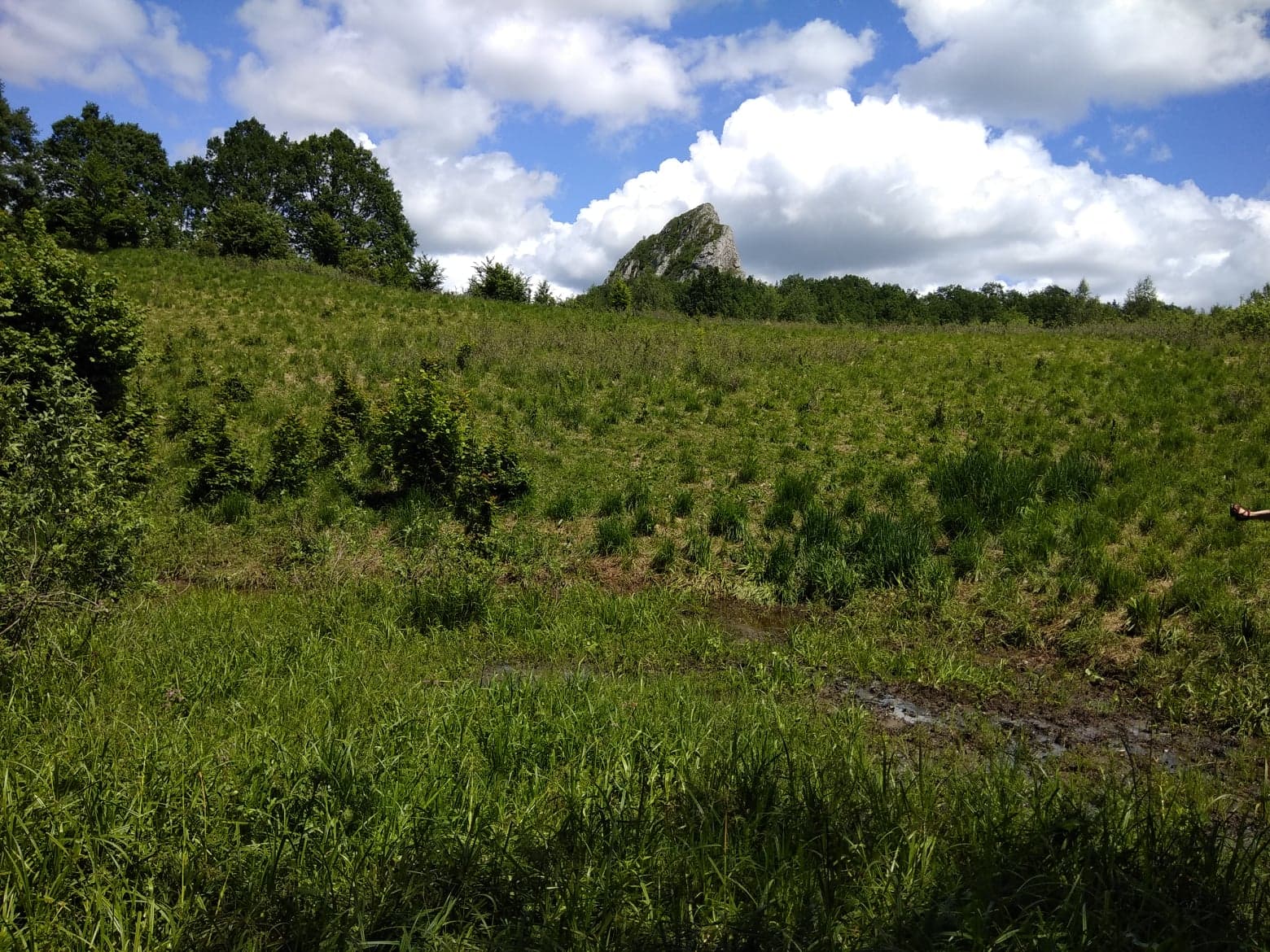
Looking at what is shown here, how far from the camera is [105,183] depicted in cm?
2920

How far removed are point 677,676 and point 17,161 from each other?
Result: 6337 centimetres

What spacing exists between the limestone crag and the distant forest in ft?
105

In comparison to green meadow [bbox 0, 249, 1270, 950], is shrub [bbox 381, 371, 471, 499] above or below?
above

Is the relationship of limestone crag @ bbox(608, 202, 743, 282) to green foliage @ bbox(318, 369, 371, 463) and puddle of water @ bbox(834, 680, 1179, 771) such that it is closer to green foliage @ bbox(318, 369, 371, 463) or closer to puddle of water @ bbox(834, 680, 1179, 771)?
green foliage @ bbox(318, 369, 371, 463)

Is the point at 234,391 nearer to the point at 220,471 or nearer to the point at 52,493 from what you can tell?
the point at 220,471

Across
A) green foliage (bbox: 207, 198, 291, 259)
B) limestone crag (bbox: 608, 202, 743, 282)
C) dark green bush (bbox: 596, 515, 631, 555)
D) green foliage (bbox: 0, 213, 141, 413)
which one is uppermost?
limestone crag (bbox: 608, 202, 743, 282)

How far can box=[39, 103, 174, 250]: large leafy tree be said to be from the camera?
22891 millimetres

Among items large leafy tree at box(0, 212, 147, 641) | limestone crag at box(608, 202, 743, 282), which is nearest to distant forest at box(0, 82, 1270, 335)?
large leafy tree at box(0, 212, 147, 641)

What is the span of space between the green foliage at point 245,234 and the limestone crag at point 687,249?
256 feet

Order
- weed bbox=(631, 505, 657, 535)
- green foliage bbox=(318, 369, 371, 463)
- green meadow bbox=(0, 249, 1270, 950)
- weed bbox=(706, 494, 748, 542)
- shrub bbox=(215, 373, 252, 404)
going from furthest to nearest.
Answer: shrub bbox=(215, 373, 252, 404) < green foliage bbox=(318, 369, 371, 463) < weed bbox=(631, 505, 657, 535) < weed bbox=(706, 494, 748, 542) < green meadow bbox=(0, 249, 1270, 950)

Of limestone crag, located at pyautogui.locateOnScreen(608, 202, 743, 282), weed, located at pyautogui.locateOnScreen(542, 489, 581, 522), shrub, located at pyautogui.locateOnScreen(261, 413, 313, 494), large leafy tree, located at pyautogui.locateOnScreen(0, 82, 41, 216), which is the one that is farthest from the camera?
limestone crag, located at pyautogui.locateOnScreen(608, 202, 743, 282)

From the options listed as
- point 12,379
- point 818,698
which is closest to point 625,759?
point 818,698

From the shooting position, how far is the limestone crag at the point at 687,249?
11838 cm

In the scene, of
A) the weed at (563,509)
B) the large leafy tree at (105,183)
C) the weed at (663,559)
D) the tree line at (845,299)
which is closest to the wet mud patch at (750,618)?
the weed at (663,559)
